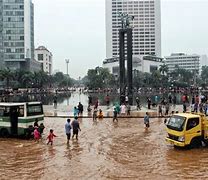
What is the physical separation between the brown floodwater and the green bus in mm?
746

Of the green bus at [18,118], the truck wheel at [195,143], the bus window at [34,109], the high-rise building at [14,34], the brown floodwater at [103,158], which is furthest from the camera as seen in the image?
the high-rise building at [14,34]

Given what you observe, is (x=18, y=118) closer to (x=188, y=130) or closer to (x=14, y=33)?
(x=188, y=130)

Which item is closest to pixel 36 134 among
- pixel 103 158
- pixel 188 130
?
pixel 103 158

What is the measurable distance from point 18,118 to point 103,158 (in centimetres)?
809

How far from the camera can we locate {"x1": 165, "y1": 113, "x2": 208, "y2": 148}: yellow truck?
20.1 meters

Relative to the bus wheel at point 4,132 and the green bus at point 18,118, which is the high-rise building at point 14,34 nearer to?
the bus wheel at point 4,132

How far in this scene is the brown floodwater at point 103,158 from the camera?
15.6 meters

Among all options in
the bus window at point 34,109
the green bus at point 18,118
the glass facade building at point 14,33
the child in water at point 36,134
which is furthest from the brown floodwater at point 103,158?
the glass facade building at point 14,33

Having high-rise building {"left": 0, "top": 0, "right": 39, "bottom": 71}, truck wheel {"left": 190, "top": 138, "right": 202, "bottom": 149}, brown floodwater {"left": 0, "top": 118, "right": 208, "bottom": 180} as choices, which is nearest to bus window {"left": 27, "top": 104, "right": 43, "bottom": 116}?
brown floodwater {"left": 0, "top": 118, "right": 208, "bottom": 180}

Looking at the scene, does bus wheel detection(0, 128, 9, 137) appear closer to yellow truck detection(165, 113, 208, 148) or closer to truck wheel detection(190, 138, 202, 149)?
yellow truck detection(165, 113, 208, 148)

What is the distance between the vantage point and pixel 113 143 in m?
22.7

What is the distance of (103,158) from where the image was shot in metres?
18.6

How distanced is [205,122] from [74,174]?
840 centimetres

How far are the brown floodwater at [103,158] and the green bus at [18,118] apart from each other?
2.45 feet
